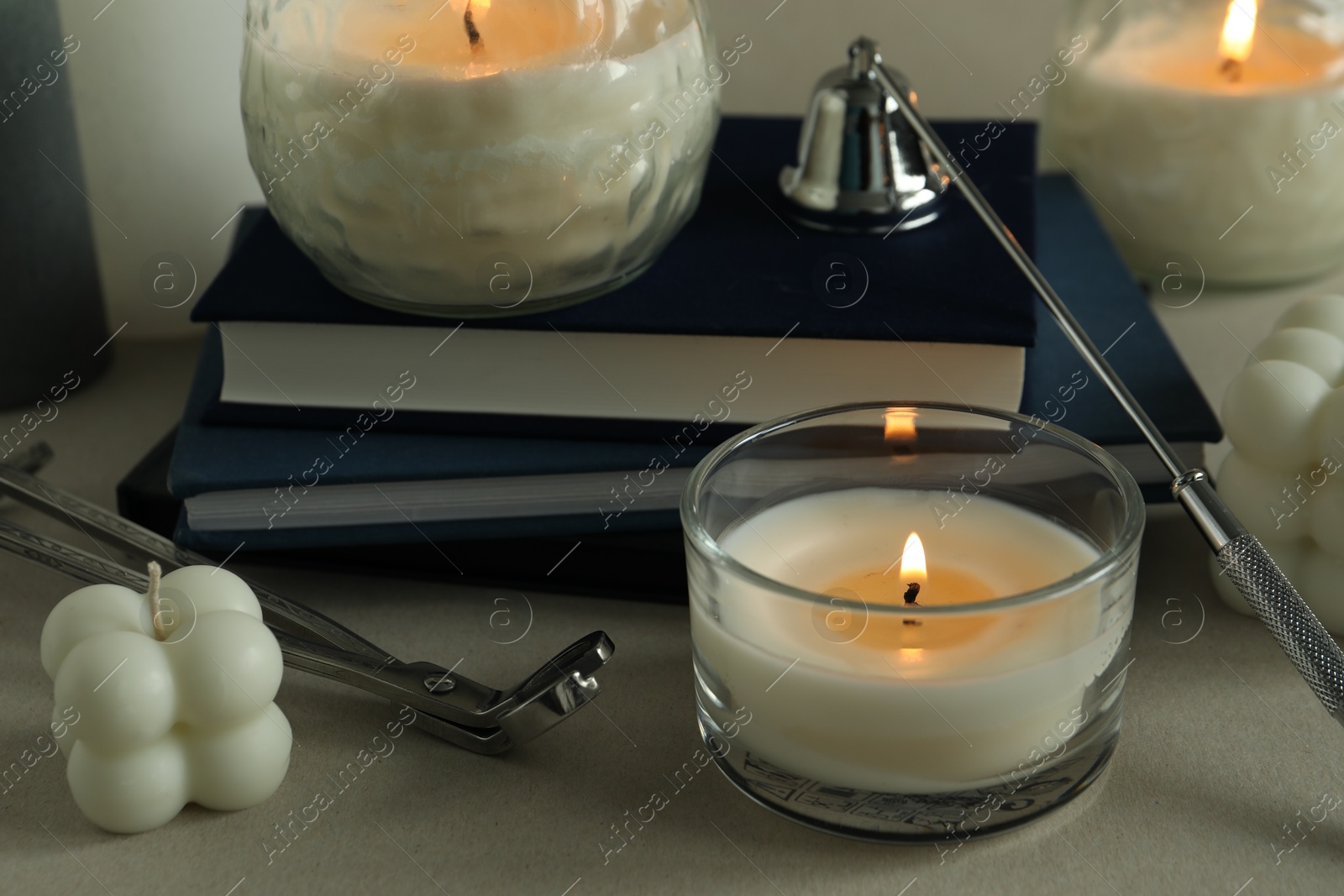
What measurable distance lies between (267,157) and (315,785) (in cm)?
26

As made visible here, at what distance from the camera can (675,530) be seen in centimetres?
55

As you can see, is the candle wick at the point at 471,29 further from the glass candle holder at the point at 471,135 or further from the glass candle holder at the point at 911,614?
the glass candle holder at the point at 911,614

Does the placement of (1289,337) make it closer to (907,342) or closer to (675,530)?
(907,342)

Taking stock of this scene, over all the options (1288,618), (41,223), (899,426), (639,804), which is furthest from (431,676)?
(41,223)

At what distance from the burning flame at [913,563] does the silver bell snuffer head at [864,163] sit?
0.83ft

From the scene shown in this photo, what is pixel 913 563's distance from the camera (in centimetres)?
44

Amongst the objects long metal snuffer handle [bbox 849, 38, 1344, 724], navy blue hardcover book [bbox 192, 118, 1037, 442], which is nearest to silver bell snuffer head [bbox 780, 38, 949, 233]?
navy blue hardcover book [bbox 192, 118, 1037, 442]

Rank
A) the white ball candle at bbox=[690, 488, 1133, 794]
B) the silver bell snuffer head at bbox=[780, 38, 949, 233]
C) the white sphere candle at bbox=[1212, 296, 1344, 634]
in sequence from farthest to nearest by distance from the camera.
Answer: the silver bell snuffer head at bbox=[780, 38, 949, 233] → the white sphere candle at bbox=[1212, 296, 1344, 634] → the white ball candle at bbox=[690, 488, 1133, 794]

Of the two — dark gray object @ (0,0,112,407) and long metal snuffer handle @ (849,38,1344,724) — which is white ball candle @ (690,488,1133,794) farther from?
dark gray object @ (0,0,112,407)

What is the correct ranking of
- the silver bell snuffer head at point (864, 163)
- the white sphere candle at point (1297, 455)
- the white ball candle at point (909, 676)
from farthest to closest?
the silver bell snuffer head at point (864, 163)
the white sphere candle at point (1297, 455)
the white ball candle at point (909, 676)

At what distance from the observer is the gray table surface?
41 centimetres

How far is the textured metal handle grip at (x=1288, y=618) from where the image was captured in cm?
43

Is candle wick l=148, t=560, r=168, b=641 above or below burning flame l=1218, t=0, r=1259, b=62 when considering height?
below

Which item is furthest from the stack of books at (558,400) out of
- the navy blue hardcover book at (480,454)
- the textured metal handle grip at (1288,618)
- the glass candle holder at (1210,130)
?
the glass candle holder at (1210,130)
